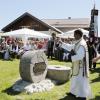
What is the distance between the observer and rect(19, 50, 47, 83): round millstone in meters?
11.6

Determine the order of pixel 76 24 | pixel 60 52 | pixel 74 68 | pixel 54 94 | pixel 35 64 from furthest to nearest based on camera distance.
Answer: pixel 76 24 < pixel 60 52 < pixel 35 64 < pixel 54 94 < pixel 74 68

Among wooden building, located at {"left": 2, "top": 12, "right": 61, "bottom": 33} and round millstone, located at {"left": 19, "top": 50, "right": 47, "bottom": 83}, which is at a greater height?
wooden building, located at {"left": 2, "top": 12, "right": 61, "bottom": 33}

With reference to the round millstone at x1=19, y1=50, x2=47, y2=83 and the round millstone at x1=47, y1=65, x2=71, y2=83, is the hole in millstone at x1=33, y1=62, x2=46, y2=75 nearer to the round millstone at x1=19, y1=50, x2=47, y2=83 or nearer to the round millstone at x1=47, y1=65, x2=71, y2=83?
the round millstone at x1=19, y1=50, x2=47, y2=83

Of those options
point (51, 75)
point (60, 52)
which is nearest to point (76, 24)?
point (60, 52)

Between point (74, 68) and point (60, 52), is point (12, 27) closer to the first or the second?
point (60, 52)

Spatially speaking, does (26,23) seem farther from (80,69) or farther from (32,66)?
(80,69)

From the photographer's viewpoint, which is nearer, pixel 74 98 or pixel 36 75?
pixel 74 98

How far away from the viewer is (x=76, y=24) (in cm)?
5503

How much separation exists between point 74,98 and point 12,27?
1557 inches

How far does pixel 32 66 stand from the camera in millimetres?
11656

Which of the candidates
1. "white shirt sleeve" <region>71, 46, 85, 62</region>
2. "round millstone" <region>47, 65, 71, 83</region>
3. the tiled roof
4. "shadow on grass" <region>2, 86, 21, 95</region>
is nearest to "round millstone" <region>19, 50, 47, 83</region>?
"round millstone" <region>47, 65, 71, 83</region>

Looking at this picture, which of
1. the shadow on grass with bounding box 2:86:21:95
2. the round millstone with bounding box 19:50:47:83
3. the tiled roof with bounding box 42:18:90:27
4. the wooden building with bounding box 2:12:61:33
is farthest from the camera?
the tiled roof with bounding box 42:18:90:27

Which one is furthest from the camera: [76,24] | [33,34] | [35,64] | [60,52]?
[76,24]

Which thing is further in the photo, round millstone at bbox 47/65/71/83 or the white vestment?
round millstone at bbox 47/65/71/83
